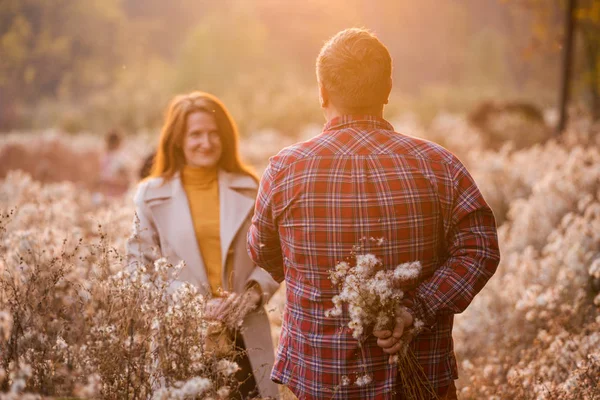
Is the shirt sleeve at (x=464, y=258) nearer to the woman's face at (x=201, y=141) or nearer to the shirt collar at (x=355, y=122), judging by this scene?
the shirt collar at (x=355, y=122)

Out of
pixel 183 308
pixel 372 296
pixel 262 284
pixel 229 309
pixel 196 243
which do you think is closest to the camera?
pixel 372 296

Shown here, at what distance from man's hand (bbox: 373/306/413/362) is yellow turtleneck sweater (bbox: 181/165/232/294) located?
4.90 feet

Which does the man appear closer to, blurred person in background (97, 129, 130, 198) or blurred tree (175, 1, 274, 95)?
blurred person in background (97, 129, 130, 198)

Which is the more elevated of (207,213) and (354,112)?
(354,112)

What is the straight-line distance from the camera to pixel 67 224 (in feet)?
19.8

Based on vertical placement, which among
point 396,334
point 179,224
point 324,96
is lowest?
point 396,334

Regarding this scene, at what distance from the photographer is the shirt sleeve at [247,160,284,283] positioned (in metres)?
2.64

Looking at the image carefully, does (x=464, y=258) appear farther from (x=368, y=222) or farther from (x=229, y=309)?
(x=229, y=309)

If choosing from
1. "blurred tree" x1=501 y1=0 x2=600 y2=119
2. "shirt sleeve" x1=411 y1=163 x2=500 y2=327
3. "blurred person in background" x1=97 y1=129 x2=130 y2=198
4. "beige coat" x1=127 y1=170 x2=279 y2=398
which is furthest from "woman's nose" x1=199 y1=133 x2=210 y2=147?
"blurred tree" x1=501 y1=0 x2=600 y2=119

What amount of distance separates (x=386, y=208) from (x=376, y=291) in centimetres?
34

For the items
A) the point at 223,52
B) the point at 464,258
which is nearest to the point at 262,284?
the point at 464,258

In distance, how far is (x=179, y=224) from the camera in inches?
149

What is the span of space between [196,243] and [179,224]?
158 mm

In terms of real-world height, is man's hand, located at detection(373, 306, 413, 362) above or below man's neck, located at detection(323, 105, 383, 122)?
below
